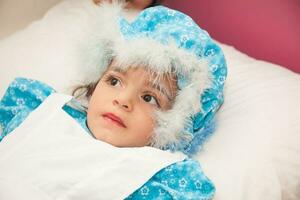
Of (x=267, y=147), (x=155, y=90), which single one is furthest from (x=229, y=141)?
(x=155, y=90)

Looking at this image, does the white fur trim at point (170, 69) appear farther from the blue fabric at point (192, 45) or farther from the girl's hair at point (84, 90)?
the girl's hair at point (84, 90)

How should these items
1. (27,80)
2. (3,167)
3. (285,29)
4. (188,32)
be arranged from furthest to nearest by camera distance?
(285,29)
(27,80)
(188,32)
(3,167)

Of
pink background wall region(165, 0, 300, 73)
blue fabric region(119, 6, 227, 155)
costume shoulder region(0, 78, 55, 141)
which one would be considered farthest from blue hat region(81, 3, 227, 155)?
pink background wall region(165, 0, 300, 73)

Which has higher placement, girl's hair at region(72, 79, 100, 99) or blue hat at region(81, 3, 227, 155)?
blue hat at region(81, 3, 227, 155)

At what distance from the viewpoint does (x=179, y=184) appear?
0.87 m

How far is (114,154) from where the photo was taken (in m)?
0.87

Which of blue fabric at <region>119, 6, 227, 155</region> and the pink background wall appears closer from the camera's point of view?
blue fabric at <region>119, 6, 227, 155</region>

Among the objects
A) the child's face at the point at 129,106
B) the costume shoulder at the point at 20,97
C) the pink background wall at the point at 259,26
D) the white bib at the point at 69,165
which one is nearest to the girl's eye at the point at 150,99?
the child's face at the point at 129,106

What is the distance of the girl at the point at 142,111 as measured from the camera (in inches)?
33.8

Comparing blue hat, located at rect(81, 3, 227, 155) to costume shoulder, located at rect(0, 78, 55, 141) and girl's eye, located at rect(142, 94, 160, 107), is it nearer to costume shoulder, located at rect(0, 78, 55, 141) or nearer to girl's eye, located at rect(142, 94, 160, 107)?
girl's eye, located at rect(142, 94, 160, 107)

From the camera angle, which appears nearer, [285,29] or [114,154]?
[114,154]

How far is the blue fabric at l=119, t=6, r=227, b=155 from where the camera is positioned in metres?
0.96

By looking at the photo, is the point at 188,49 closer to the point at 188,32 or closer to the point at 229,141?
the point at 188,32

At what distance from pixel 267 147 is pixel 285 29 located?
1.48ft
